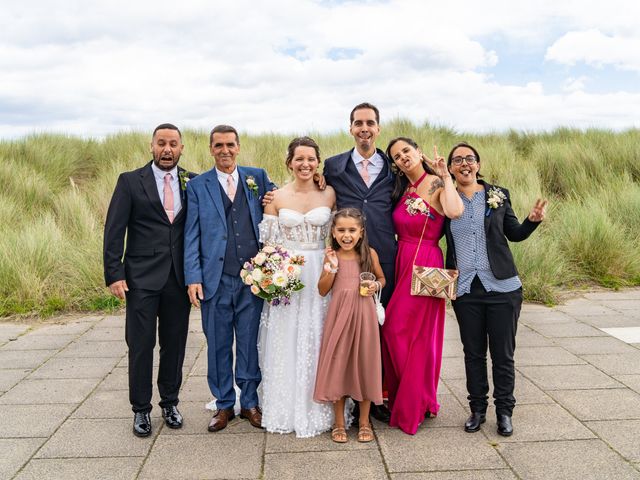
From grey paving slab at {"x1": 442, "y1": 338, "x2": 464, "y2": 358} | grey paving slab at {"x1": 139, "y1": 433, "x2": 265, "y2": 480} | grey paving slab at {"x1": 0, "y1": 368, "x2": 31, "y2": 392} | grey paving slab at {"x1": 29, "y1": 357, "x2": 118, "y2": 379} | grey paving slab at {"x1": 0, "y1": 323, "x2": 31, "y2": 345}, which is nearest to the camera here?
grey paving slab at {"x1": 139, "y1": 433, "x2": 265, "y2": 480}

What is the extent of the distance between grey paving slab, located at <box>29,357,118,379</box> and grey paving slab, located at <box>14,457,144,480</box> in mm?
1834

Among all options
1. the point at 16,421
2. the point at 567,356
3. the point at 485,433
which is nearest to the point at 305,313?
the point at 485,433

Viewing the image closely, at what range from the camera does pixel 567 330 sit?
7.35 metres

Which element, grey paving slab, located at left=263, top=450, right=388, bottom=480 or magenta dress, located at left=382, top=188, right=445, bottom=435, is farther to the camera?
magenta dress, located at left=382, top=188, right=445, bottom=435

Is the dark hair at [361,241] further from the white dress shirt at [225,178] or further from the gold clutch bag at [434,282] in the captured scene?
the white dress shirt at [225,178]

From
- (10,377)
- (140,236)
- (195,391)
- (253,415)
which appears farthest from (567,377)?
(10,377)

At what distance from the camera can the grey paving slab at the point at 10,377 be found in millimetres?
5613

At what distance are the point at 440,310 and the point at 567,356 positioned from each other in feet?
8.18

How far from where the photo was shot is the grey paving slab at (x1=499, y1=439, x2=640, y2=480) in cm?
378

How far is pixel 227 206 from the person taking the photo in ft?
14.8

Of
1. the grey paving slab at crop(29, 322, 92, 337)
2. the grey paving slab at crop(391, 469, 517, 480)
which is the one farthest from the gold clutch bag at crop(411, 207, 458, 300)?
the grey paving slab at crop(29, 322, 92, 337)

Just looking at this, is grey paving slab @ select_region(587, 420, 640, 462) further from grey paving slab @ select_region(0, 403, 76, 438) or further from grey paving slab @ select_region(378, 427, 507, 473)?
grey paving slab @ select_region(0, 403, 76, 438)

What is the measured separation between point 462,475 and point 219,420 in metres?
1.76

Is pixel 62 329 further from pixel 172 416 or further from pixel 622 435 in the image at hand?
pixel 622 435
